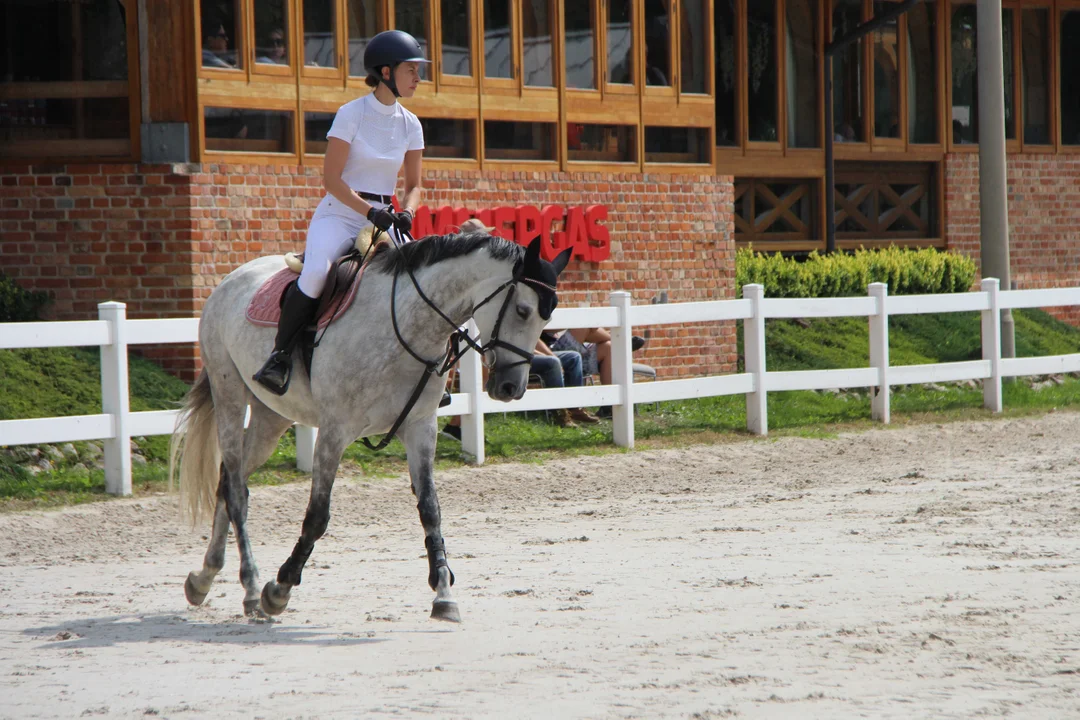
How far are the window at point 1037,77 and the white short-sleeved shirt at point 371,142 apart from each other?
19.6 m

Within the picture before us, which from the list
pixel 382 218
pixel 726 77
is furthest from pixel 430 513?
pixel 726 77

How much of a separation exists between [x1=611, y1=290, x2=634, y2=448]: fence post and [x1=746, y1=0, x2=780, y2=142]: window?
9341 mm

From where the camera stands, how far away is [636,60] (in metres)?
17.6

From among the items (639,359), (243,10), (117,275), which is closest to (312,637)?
(117,275)

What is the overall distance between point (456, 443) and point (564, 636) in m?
6.62

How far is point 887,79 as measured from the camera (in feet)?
77.3

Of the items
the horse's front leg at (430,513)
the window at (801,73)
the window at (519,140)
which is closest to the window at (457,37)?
the window at (519,140)

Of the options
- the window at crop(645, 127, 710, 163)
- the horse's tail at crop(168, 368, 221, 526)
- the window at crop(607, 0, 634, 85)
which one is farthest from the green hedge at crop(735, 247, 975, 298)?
the horse's tail at crop(168, 368, 221, 526)

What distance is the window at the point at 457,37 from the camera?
51.8ft

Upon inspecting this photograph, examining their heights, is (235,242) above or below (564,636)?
above

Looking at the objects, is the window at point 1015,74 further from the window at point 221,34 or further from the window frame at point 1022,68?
the window at point 221,34

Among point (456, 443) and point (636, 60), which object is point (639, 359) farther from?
point (456, 443)

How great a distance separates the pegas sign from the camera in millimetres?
15336

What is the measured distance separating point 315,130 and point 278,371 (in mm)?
7871
